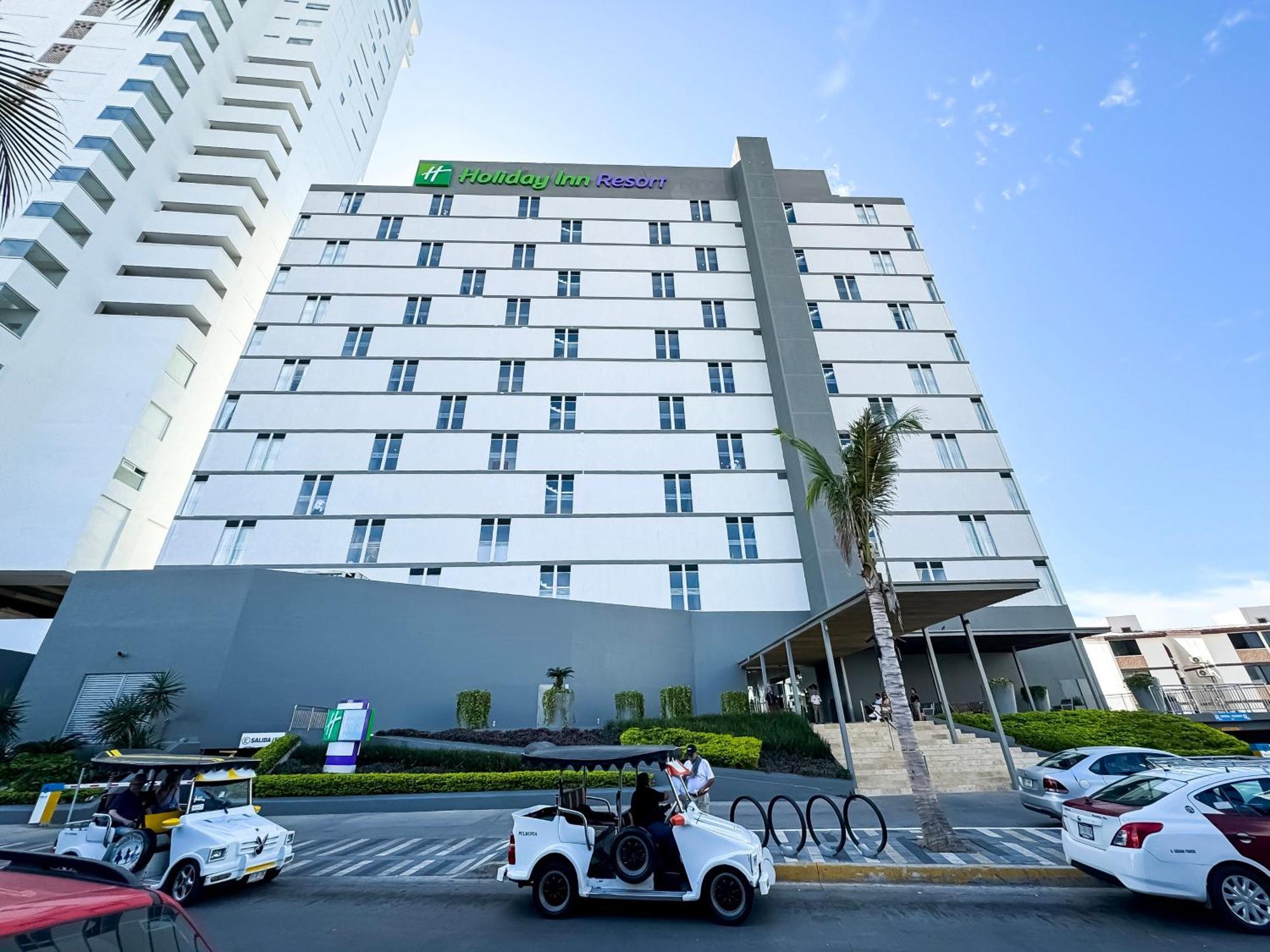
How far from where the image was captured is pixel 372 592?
2138 cm

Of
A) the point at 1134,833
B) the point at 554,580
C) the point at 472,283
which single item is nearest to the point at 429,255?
the point at 472,283

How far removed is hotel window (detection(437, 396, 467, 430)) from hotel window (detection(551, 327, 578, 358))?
19.1 feet

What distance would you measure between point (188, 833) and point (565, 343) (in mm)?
27939

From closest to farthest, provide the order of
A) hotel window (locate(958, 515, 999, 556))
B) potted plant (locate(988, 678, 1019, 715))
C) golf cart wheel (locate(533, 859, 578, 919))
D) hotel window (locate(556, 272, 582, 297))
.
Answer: golf cart wheel (locate(533, 859, 578, 919))
potted plant (locate(988, 678, 1019, 715))
hotel window (locate(958, 515, 999, 556))
hotel window (locate(556, 272, 582, 297))

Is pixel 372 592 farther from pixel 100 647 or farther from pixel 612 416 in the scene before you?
pixel 612 416

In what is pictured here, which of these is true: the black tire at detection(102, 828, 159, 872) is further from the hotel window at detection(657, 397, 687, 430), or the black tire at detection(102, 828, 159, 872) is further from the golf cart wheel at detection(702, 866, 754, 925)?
the hotel window at detection(657, 397, 687, 430)

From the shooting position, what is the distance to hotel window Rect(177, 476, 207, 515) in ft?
86.5

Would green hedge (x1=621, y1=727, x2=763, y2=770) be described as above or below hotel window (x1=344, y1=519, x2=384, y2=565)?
below

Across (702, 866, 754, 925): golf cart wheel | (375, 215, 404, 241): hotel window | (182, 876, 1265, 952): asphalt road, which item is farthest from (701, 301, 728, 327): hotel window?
(702, 866, 754, 925): golf cart wheel

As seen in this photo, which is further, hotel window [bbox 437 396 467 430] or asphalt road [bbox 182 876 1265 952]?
hotel window [bbox 437 396 467 430]

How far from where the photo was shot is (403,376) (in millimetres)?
30969

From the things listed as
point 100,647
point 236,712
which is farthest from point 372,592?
point 100,647

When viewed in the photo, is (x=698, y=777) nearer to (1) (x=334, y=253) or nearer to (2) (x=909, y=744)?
(2) (x=909, y=744)

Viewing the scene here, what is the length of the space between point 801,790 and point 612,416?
20.4 m
